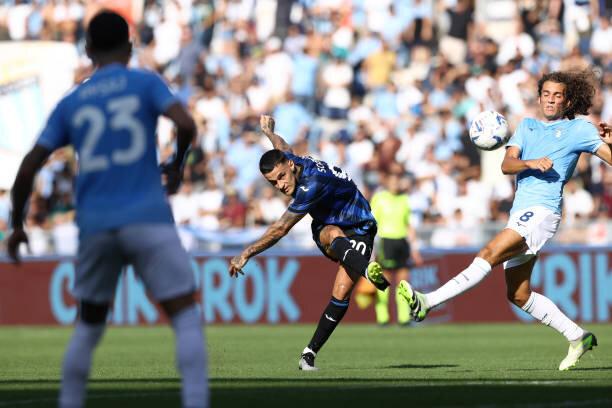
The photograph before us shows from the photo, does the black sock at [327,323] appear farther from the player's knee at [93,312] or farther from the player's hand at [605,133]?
the player's knee at [93,312]

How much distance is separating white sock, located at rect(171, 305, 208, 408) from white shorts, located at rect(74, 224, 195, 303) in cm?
17

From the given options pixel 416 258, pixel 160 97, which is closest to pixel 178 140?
pixel 160 97

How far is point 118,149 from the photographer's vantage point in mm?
6914

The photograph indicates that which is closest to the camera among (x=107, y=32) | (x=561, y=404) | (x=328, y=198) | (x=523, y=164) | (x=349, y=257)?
(x=107, y=32)

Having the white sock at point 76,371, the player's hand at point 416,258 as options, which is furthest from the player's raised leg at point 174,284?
the player's hand at point 416,258

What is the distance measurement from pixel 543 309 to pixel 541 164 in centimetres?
153

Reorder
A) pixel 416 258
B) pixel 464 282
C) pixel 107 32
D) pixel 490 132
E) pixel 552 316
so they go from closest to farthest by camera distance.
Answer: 1. pixel 107 32
2. pixel 464 282
3. pixel 552 316
4. pixel 490 132
5. pixel 416 258

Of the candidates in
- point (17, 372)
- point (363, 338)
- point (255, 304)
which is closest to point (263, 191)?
point (255, 304)

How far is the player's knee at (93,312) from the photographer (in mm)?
7097

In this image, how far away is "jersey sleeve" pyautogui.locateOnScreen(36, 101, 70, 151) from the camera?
711 centimetres

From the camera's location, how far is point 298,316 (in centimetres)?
2314

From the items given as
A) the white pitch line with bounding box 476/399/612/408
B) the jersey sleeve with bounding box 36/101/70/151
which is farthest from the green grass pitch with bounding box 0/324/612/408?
the jersey sleeve with bounding box 36/101/70/151

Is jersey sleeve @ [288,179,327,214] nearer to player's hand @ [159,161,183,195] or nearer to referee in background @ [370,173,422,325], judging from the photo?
player's hand @ [159,161,183,195]

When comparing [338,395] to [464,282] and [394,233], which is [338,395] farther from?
[394,233]
